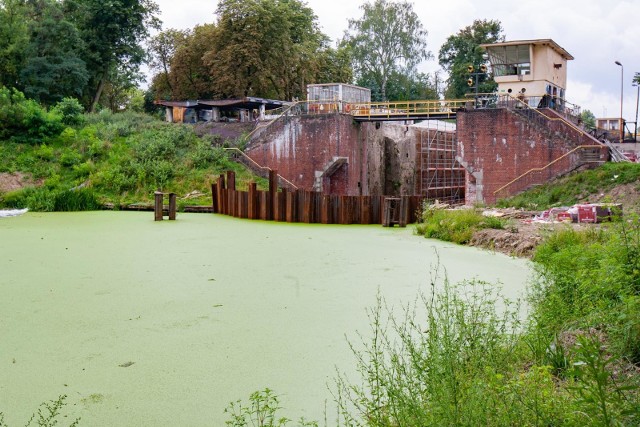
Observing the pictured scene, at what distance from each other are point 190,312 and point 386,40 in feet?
121

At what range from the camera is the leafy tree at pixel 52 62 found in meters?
31.5

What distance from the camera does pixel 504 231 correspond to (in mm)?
12883

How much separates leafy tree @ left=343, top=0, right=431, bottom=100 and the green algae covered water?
29619mm

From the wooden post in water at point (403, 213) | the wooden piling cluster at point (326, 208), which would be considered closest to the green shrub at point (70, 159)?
the wooden piling cluster at point (326, 208)

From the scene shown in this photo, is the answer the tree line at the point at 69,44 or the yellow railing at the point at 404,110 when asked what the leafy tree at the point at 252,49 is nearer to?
the tree line at the point at 69,44

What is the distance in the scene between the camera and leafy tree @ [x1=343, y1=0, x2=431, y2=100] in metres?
41.3

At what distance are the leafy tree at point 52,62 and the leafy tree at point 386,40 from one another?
17.3 meters

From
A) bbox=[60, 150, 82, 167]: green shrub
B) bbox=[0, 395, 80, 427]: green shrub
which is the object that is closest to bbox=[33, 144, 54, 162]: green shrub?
bbox=[60, 150, 82, 167]: green shrub

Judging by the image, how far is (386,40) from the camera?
137ft

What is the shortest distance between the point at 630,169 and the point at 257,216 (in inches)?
415

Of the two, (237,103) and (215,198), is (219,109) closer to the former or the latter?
(237,103)

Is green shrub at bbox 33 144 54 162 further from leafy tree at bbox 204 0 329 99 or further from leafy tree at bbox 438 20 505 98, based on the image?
leafy tree at bbox 438 20 505 98

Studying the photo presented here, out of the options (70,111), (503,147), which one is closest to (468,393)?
(503,147)

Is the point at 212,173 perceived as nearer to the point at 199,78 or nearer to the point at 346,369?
the point at 199,78
